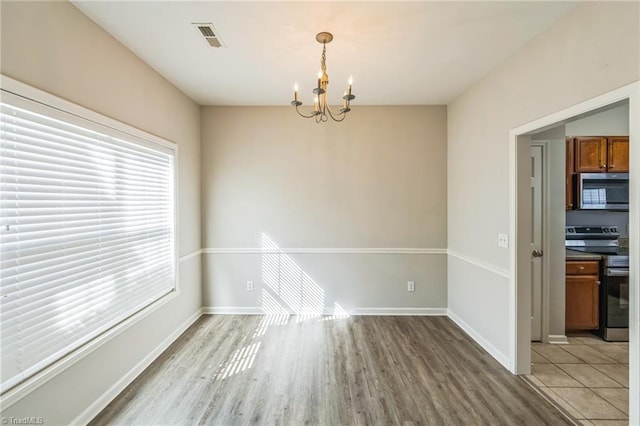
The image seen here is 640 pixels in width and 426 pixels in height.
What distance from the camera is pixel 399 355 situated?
274 centimetres

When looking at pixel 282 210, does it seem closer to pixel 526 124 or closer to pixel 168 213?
pixel 168 213

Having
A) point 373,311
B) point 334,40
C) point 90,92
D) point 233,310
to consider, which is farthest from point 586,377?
point 90,92

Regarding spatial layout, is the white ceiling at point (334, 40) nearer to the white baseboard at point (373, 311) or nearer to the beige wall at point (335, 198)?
the beige wall at point (335, 198)

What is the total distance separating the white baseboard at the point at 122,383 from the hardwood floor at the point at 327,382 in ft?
0.14

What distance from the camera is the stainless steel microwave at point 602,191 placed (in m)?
3.41

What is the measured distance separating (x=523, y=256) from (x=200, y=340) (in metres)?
3.39

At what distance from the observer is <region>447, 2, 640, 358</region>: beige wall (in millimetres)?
1620

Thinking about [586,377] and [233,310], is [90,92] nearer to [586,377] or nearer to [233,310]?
[233,310]

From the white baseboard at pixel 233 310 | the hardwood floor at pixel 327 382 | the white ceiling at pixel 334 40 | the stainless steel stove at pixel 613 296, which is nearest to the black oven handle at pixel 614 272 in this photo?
the stainless steel stove at pixel 613 296

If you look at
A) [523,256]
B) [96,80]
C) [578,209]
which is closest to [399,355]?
[523,256]

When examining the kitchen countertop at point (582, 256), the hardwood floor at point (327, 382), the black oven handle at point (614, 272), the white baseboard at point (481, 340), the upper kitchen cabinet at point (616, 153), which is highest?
the upper kitchen cabinet at point (616, 153)

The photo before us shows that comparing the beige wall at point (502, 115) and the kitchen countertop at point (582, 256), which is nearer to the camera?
the beige wall at point (502, 115)

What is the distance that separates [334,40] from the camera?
2186mm

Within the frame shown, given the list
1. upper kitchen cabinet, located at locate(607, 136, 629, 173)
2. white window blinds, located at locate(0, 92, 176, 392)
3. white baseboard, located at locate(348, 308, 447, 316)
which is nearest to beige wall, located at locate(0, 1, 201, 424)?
white window blinds, located at locate(0, 92, 176, 392)
